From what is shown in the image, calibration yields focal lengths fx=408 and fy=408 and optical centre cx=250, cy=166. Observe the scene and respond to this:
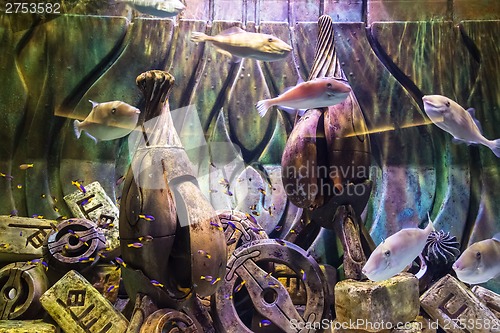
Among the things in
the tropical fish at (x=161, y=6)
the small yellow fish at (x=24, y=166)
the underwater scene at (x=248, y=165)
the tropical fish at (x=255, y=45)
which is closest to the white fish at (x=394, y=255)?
the underwater scene at (x=248, y=165)

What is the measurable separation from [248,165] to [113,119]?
1.83m

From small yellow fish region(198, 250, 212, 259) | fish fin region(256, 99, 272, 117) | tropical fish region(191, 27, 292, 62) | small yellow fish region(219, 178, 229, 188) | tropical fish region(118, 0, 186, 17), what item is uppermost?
tropical fish region(118, 0, 186, 17)

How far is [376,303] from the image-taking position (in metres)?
2.87

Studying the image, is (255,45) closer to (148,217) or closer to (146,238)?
(148,217)

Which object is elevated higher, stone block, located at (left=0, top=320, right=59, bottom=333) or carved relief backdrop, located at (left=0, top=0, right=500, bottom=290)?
carved relief backdrop, located at (left=0, top=0, right=500, bottom=290)

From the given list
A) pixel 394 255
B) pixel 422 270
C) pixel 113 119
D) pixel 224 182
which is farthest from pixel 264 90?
pixel 394 255

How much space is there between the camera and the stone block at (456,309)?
10.3 ft

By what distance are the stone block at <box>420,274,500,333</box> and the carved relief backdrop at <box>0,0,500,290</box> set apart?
123 cm

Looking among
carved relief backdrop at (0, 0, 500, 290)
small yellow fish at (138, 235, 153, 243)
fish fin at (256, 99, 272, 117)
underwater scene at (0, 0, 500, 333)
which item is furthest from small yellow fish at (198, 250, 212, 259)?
carved relief backdrop at (0, 0, 500, 290)

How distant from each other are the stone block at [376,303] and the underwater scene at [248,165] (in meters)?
0.01

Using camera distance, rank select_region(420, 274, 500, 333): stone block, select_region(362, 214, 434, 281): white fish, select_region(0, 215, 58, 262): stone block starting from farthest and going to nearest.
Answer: select_region(0, 215, 58, 262): stone block < select_region(420, 274, 500, 333): stone block < select_region(362, 214, 434, 281): white fish

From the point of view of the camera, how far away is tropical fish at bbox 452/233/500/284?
2.82 m

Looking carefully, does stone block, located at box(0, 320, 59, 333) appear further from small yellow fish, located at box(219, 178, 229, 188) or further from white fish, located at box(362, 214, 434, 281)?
white fish, located at box(362, 214, 434, 281)

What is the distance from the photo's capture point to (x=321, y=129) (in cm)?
363
